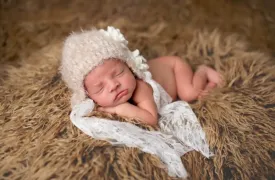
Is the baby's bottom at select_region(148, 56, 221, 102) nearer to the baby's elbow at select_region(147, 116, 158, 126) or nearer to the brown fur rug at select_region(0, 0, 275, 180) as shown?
the brown fur rug at select_region(0, 0, 275, 180)

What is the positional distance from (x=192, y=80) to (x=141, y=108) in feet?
0.86

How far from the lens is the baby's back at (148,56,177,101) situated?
1418mm

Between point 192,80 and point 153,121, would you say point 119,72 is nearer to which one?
point 153,121

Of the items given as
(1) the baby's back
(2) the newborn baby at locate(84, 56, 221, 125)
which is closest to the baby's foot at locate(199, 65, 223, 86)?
(2) the newborn baby at locate(84, 56, 221, 125)

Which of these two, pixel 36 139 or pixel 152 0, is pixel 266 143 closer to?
pixel 36 139

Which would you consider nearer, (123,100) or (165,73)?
(123,100)

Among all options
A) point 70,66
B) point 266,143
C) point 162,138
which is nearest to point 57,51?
point 70,66

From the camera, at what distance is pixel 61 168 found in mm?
1034

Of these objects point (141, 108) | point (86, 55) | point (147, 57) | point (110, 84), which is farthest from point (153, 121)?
point (147, 57)

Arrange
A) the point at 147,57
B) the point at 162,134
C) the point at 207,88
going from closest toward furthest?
the point at 162,134, the point at 207,88, the point at 147,57

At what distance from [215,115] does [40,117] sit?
50cm

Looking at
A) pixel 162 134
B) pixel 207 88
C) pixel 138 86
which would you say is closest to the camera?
pixel 162 134

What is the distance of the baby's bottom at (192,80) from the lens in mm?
1400

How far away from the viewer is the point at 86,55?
119cm
